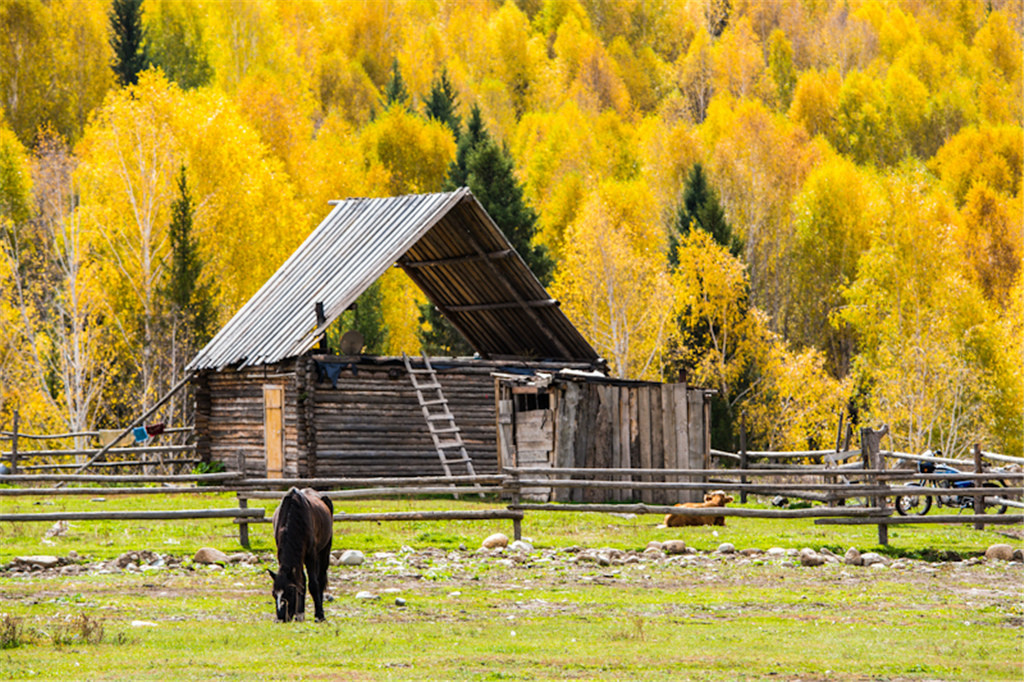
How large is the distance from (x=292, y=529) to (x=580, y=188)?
44.8m

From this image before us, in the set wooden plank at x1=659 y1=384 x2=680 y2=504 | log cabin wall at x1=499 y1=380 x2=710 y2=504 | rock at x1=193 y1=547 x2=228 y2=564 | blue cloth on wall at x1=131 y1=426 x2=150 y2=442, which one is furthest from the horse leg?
blue cloth on wall at x1=131 y1=426 x2=150 y2=442

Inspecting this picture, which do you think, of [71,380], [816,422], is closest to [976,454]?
[816,422]

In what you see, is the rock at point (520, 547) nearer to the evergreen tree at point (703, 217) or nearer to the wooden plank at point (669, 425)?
the wooden plank at point (669, 425)

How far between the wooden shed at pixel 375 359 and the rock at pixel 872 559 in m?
8.75

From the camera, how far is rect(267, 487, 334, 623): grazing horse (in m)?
11.3

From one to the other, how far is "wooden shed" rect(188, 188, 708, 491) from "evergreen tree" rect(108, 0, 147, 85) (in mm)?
34261

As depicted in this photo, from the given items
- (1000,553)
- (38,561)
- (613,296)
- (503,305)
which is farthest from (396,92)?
(1000,553)

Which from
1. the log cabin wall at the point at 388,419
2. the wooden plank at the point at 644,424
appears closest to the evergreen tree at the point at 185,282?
the log cabin wall at the point at 388,419

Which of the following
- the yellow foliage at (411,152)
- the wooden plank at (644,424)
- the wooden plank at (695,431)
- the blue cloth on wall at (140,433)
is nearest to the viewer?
the wooden plank at (644,424)

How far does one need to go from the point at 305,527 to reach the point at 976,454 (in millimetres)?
14117

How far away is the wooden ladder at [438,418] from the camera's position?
27.4 metres

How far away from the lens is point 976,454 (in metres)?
21.9

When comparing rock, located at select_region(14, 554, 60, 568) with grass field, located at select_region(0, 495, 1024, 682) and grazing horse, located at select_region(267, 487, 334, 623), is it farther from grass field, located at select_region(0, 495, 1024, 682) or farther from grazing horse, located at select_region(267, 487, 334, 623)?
grazing horse, located at select_region(267, 487, 334, 623)

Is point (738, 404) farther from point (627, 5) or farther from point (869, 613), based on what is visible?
point (627, 5)
